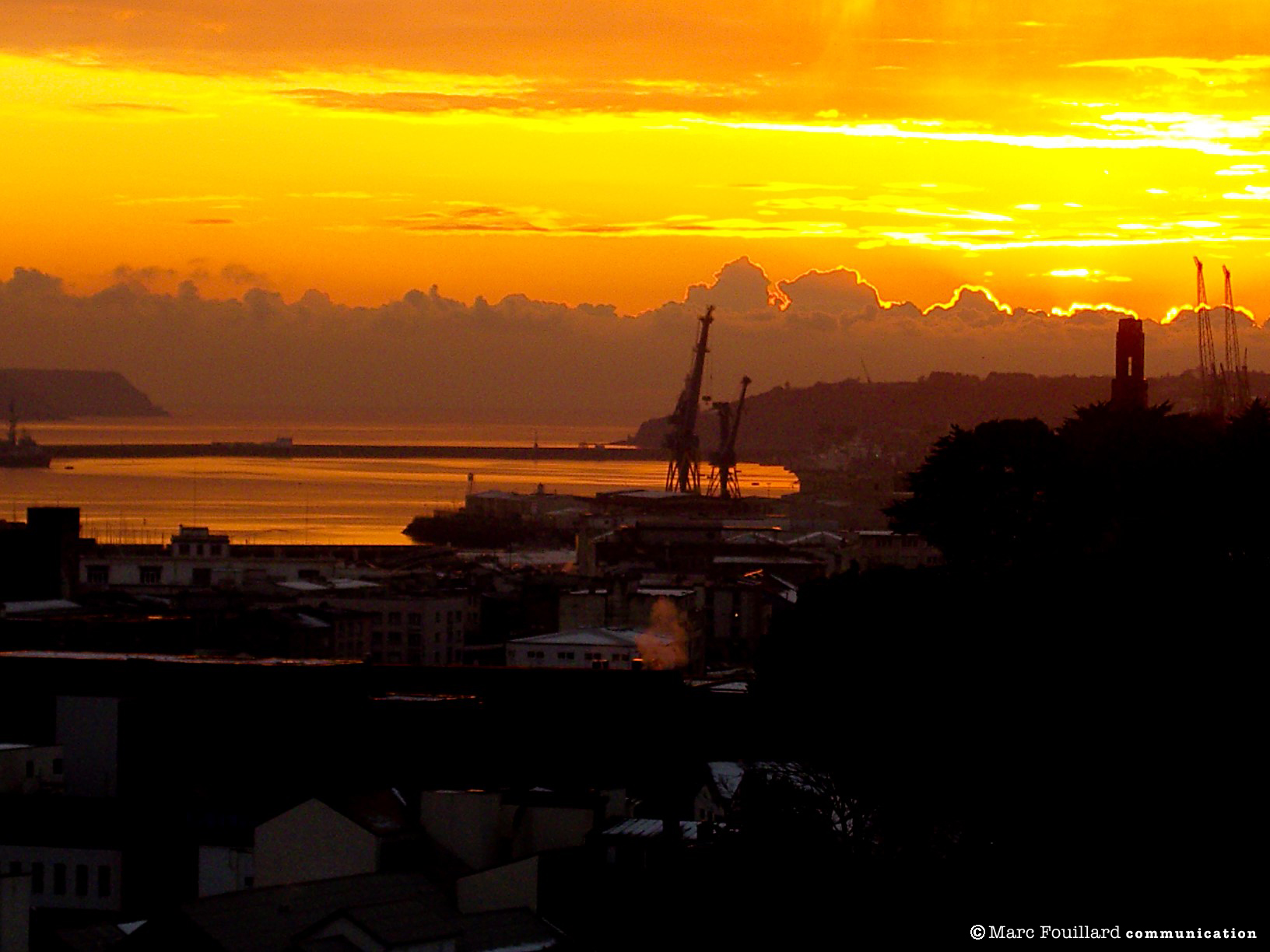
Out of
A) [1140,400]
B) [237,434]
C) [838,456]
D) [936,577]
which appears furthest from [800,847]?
[237,434]

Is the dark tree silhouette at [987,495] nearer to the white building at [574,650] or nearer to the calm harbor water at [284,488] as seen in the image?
the white building at [574,650]

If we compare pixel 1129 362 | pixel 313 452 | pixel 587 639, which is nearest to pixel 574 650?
pixel 587 639

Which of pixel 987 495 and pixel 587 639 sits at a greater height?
pixel 987 495

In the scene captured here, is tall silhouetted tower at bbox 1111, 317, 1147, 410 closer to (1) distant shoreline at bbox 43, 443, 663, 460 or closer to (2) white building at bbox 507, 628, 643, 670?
(2) white building at bbox 507, 628, 643, 670

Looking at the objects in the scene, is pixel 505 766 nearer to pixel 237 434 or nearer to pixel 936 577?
pixel 936 577

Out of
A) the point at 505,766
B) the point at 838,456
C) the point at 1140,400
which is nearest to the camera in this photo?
the point at 505,766

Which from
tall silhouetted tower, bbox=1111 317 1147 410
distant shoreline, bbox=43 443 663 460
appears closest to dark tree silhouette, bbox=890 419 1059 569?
tall silhouetted tower, bbox=1111 317 1147 410

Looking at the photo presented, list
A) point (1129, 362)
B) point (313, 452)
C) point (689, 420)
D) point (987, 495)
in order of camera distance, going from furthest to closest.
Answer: point (313, 452)
point (689, 420)
point (1129, 362)
point (987, 495)

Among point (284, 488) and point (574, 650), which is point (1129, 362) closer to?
point (574, 650)
